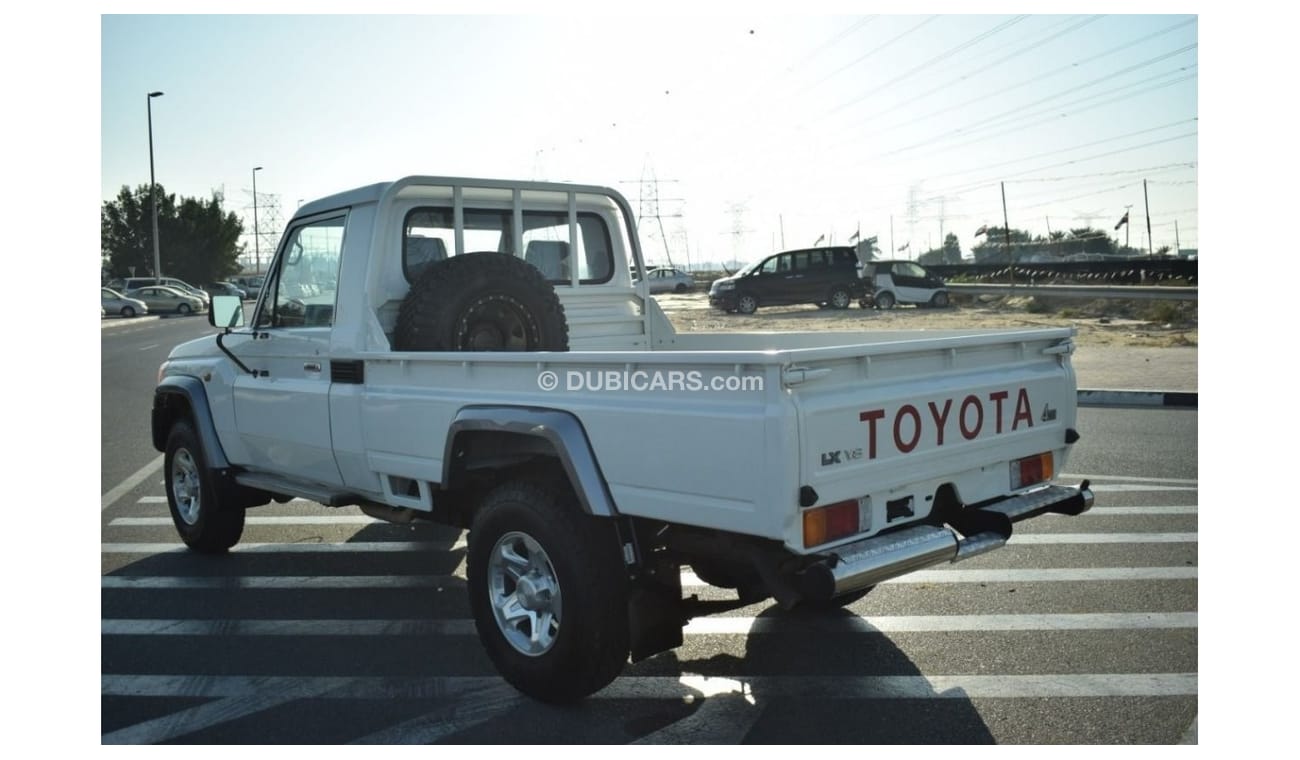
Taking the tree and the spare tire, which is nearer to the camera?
the spare tire

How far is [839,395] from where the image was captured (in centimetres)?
357

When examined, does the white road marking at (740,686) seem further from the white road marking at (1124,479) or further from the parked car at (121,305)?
the parked car at (121,305)

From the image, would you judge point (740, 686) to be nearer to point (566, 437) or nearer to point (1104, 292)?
point (566, 437)

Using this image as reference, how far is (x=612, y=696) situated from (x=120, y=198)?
236 feet

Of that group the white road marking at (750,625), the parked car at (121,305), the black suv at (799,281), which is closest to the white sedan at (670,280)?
the black suv at (799,281)

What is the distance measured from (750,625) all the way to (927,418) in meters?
1.53

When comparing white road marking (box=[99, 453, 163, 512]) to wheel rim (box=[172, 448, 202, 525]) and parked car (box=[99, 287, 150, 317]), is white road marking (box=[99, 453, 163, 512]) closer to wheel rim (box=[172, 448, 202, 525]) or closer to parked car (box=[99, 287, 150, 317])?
wheel rim (box=[172, 448, 202, 525])

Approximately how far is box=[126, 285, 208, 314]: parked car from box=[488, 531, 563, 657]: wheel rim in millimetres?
48875

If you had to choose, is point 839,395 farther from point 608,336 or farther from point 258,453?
point 258,453

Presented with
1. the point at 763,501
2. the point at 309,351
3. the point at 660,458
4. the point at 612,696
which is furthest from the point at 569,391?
the point at 309,351

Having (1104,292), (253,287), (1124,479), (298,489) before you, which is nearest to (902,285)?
(1104,292)

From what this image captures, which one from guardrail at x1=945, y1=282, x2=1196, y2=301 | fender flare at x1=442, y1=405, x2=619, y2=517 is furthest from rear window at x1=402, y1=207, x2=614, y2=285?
guardrail at x1=945, y1=282, x2=1196, y2=301

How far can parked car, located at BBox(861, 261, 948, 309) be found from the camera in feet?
100

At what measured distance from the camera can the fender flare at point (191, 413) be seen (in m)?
6.25
